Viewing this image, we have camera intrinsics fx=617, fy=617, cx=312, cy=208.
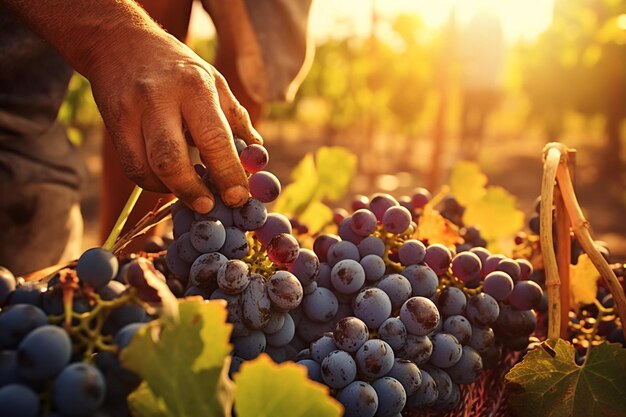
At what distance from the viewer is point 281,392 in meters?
0.58

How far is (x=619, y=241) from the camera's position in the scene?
7.73 m

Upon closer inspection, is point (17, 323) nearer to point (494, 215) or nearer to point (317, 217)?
point (317, 217)

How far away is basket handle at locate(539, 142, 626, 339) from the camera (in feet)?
2.93

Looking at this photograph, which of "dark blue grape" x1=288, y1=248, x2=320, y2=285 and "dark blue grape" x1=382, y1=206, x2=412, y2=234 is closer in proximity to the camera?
"dark blue grape" x1=288, y1=248, x2=320, y2=285

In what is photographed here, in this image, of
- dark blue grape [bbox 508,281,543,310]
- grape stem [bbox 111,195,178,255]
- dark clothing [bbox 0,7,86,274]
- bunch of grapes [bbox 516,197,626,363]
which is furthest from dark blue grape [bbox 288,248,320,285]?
dark clothing [bbox 0,7,86,274]

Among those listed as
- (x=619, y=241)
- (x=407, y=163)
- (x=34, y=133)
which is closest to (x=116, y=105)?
(x=34, y=133)

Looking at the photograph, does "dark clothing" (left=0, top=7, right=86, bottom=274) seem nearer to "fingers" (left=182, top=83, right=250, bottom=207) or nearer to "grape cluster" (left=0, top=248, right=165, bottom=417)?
"fingers" (left=182, top=83, right=250, bottom=207)

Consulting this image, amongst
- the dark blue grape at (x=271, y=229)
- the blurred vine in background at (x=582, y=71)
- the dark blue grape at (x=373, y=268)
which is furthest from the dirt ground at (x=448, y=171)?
the dark blue grape at (x=271, y=229)

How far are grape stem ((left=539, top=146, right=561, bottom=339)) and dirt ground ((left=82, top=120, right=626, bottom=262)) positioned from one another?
202 inches

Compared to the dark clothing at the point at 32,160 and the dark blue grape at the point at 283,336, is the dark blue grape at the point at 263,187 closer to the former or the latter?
the dark blue grape at the point at 283,336

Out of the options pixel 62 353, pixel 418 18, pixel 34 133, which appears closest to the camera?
pixel 62 353

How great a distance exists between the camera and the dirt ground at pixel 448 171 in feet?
27.3

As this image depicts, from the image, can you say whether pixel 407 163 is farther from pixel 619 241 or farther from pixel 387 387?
pixel 387 387

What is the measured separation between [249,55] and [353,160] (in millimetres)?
716
